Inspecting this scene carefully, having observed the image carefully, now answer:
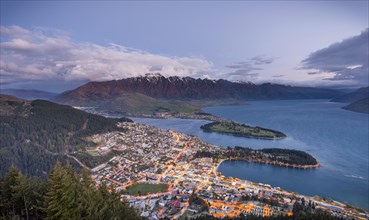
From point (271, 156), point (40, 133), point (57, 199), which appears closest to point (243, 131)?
point (271, 156)

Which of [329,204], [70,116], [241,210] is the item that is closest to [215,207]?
[241,210]

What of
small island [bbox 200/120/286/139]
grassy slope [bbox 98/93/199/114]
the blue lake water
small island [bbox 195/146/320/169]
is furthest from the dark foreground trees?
grassy slope [bbox 98/93/199/114]

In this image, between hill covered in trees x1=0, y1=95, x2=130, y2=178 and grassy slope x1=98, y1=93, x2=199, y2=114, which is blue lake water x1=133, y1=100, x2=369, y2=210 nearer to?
hill covered in trees x1=0, y1=95, x2=130, y2=178

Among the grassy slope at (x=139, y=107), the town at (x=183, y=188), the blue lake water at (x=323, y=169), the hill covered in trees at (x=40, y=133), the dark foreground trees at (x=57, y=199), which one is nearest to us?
the dark foreground trees at (x=57, y=199)

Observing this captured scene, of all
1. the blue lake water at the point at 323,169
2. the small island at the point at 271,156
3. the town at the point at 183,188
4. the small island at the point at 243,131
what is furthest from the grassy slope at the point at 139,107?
the small island at the point at 271,156

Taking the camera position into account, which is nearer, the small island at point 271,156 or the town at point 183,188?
the town at point 183,188

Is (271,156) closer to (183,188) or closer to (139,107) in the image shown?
(183,188)

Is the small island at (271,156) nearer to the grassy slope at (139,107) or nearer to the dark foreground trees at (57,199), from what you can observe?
the dark foreground trees at (57,199)
